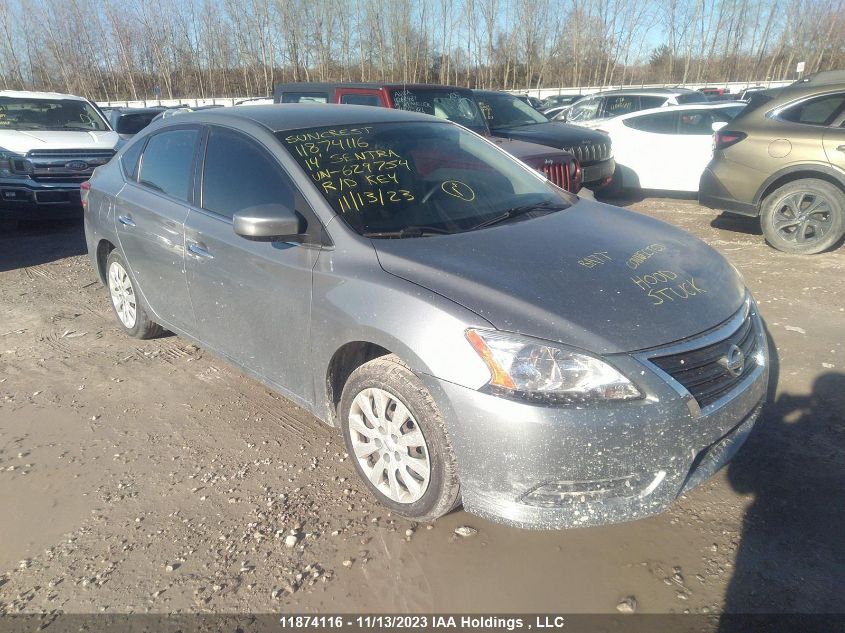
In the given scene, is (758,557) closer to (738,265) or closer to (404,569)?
(404,569)

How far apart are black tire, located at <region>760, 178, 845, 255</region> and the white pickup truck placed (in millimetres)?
8757

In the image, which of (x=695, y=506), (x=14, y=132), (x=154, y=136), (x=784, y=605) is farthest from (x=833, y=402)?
(x=14, y=132)

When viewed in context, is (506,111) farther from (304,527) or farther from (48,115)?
(304,527)

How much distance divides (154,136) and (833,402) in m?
4.61

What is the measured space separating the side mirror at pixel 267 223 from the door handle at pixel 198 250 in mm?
691

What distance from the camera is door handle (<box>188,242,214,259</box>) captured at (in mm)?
3494

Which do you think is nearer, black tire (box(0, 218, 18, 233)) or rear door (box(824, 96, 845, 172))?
rear door (box(824, 96, 845, 172))

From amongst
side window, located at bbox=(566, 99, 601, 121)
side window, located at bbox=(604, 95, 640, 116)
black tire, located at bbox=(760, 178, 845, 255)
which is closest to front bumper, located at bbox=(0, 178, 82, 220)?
black tire, located at bbox=(760, 178, 845, 255)

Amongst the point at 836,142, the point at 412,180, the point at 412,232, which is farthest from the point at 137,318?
the point at 836,142

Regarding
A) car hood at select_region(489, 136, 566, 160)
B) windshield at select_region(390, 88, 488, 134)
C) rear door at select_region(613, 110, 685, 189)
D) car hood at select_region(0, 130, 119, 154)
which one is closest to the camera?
car hood at select_region(489, 136, 566, 160)

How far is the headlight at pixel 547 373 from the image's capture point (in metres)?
2.25

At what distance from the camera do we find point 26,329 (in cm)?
519

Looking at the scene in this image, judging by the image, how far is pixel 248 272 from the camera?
324 centimetres

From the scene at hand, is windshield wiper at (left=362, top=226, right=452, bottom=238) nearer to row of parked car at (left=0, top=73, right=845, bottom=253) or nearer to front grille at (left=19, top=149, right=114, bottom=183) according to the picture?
row of parked car at (left=0, top=73, right=845, bottom=253)
